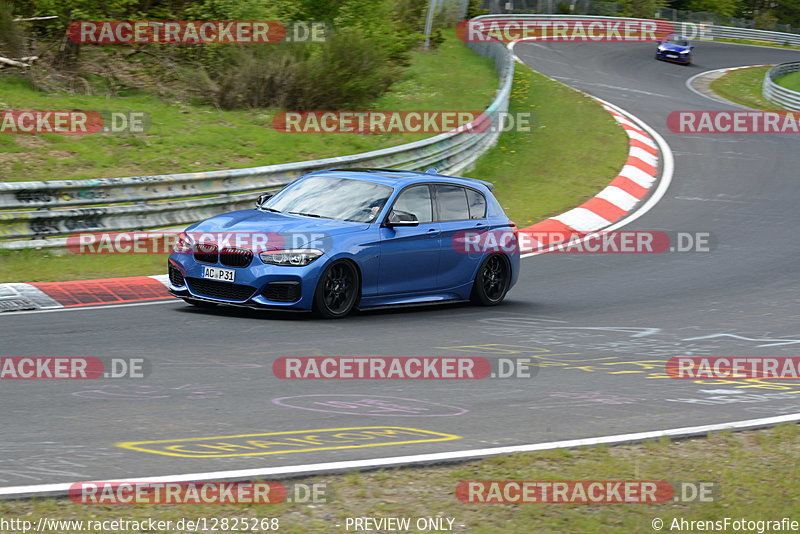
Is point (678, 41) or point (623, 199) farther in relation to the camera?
point (678, 41)

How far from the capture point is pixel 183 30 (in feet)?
78.7

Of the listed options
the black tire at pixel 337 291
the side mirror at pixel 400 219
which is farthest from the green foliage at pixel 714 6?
the black tire at pixel 337 291

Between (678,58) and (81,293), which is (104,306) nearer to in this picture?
(81,293)

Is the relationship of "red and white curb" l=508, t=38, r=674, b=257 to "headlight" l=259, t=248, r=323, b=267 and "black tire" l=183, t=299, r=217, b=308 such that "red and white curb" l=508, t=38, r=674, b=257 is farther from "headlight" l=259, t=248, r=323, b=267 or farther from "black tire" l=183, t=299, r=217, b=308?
"headlight" l=259, t=248, r=323, b=267

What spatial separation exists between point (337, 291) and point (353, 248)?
17.8 inches

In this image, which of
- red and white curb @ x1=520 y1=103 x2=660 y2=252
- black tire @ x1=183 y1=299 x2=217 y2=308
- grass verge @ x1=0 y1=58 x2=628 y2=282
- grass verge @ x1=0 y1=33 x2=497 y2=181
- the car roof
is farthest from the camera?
red and white curb @ x1=520 y1=103 x2=660 y2=252

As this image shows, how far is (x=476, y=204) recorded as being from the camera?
477 inches

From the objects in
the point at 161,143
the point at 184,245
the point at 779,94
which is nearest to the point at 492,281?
the point at 184,245

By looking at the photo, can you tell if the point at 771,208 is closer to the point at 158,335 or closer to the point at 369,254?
the point at 369,254

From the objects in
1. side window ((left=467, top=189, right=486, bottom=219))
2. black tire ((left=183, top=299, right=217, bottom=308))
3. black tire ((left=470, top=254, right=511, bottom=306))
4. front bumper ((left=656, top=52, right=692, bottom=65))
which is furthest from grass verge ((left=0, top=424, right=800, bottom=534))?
front bumper ((left=656, top=52, right=692, bottom=65))

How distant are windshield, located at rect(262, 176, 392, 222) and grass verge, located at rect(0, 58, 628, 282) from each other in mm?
2232

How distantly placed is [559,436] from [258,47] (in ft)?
58.5

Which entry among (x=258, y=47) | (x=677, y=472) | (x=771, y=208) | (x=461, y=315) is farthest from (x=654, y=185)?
(x=677, y=472)

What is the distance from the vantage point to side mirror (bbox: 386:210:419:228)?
10742mm
